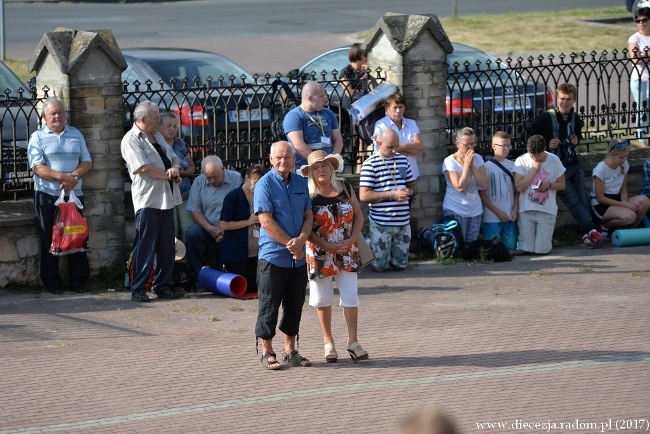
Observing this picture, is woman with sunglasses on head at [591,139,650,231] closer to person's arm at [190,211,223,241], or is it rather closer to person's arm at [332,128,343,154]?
person's arm at [332,128,343,154]

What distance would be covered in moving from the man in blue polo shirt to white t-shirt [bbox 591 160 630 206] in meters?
5.92

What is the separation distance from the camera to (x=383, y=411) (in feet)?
26.4

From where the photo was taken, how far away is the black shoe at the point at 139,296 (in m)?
11.3

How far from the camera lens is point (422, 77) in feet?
44.4

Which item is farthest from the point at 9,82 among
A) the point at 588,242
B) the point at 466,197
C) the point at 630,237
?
the point at 630,237

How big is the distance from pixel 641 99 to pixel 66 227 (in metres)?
7.83

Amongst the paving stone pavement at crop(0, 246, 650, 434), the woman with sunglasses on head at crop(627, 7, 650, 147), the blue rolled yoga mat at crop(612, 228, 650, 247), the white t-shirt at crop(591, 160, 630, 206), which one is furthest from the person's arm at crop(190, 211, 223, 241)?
the woman with sunglasses on head at crop(627, 7, 650, 147)

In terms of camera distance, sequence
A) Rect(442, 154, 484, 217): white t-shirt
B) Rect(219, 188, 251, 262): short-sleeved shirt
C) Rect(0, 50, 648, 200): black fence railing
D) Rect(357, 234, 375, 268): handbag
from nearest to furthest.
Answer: Rect(357, 234, 375, 268): handbag → Rect(219, 188, 251, 262): short-sleeved shirt → Rect(0, 50, 648, 200): black fence railing → Rect(442, 154, 484, 217): white t-shirt

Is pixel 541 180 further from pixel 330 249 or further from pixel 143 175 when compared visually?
pixel 330 249

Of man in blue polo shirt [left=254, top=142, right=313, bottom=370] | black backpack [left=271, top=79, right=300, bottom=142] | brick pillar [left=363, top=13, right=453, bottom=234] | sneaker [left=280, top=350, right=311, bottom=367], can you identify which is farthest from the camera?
brick pillar [left=363, top=13, right=453, bottom=234]

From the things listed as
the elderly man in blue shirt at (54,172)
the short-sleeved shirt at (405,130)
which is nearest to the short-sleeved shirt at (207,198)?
the elderly man in blue shirt at (54,172)

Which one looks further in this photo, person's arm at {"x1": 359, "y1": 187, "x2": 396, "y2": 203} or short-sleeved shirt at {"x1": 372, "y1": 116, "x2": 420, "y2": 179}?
short-sleeved shirt at {"x1": 372, "y1": 116, "x2": 420, "y2": 179}

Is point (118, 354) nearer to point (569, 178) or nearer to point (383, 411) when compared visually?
point (383, 411)

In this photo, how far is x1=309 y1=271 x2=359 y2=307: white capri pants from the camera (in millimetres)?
9250
